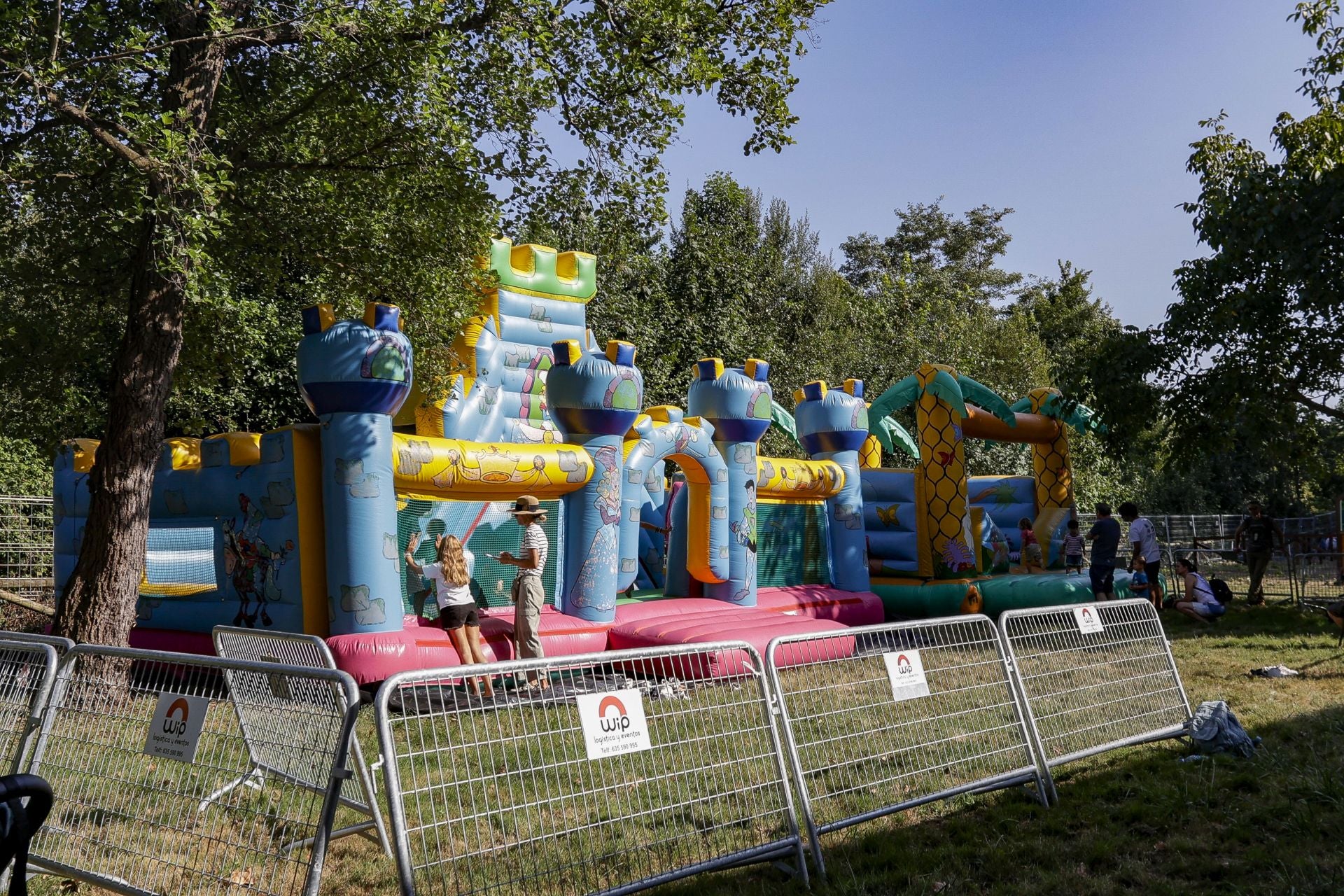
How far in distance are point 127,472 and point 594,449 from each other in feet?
12.7

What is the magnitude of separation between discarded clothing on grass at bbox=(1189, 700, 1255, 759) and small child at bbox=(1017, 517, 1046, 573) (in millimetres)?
8943

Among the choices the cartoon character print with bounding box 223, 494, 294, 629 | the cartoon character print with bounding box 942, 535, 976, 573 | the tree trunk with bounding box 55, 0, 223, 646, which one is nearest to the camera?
the tree trunk with bounding box 55, 0, 223, 646

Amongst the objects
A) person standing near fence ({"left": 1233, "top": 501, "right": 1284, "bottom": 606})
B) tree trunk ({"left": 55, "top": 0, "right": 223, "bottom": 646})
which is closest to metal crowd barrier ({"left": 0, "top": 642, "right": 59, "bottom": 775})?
tree trunk ({"left": 55, "top": 0, "right": 223, "bottom": 646})

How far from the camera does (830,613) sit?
11.5m

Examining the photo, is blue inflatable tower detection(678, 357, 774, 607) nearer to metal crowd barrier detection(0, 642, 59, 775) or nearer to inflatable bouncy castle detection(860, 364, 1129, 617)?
inflatable bouncy castle detection(860, 364, 1129, 617)

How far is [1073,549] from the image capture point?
542 inches

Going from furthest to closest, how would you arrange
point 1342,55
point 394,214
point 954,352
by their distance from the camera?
point 954,352 → point 1342,55 → point 394,214

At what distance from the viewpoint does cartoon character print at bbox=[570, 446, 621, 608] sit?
9281mm

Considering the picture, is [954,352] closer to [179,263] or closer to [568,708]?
[179,263]

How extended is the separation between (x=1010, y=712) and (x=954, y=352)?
1913cm

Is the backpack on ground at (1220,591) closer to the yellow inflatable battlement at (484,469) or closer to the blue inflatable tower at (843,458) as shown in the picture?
the blue inflatable tower at (843,458)

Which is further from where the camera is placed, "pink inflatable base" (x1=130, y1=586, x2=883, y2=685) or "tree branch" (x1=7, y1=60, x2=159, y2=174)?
"pink inflatable base" (x1=130, y1=586, x2=883, y2=685)

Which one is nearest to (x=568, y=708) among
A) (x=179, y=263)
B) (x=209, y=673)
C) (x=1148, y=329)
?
(x=209, y=673)

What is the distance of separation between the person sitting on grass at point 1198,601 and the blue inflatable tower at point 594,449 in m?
7.03
